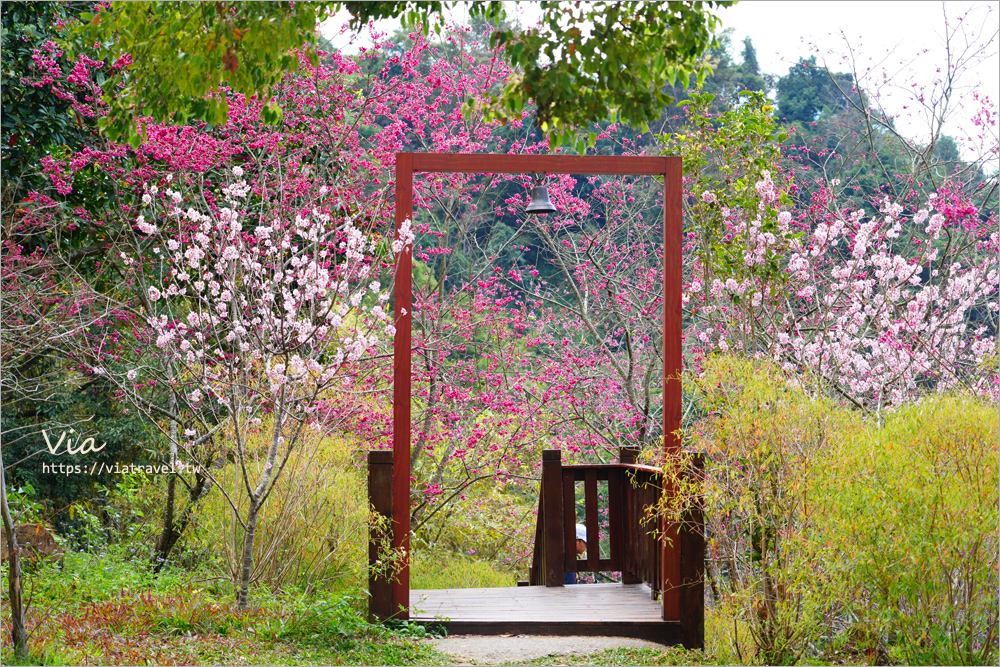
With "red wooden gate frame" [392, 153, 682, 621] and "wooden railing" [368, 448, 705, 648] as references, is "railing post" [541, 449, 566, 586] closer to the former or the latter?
"wooden railing" [368, 448, 705, 648]

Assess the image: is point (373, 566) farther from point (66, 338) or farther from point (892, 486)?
point (66, 338)

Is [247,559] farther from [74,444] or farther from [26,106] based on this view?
[26,106]

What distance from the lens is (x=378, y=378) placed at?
21.8 ft

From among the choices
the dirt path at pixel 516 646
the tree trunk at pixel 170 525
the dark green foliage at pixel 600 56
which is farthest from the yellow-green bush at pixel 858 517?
the tree trunk at pixel 170 525

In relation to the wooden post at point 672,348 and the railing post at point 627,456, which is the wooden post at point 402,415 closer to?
the wooden post at point 672,348

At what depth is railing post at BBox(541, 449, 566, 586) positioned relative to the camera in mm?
5367

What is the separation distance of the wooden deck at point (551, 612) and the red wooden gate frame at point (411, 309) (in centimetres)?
15

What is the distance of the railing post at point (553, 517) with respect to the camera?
5367mm

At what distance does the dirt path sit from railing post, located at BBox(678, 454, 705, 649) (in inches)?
7.4

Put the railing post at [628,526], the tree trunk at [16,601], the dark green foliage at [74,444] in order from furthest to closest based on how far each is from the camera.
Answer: the dark green foliage at [74,444] < the railing post at [628,526] < the tree trunk at [16,601]

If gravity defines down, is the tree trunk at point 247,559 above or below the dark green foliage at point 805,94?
below

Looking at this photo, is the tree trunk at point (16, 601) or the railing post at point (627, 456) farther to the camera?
the railing post at point (627, 456)

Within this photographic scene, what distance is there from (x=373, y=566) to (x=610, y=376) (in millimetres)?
4381

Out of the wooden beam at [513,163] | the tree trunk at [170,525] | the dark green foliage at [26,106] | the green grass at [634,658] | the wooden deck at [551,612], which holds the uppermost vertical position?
the dark green foliage at [26,106]
